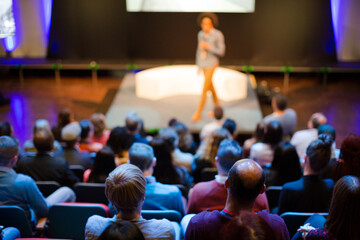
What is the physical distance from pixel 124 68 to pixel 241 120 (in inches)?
164

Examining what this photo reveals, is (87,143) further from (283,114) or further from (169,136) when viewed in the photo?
(283,114)

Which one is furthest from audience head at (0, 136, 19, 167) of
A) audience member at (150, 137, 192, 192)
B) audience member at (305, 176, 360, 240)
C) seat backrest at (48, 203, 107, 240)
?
audience member at (305, 176, 360, 240)

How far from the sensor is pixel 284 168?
334 centimetres

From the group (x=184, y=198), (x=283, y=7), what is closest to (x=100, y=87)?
(x=283, y=7)

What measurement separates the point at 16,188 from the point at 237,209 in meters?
1.63

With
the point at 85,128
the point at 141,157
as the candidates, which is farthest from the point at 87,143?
the point at 141,157

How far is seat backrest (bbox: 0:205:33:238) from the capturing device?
242 centimetres

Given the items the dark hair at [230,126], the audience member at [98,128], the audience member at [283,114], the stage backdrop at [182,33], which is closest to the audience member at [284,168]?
the dark hair at [230,126]

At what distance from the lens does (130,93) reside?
7727 millimetres

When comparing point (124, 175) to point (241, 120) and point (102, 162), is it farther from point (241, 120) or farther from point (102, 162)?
point (241, 120)

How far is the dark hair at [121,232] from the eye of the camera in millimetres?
1486

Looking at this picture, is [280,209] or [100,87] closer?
[280,209]

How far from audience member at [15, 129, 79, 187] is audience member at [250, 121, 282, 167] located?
1761 mm

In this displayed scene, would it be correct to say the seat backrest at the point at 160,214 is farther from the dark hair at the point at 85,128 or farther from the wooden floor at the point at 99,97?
the wooden floor at the point at 99,97
